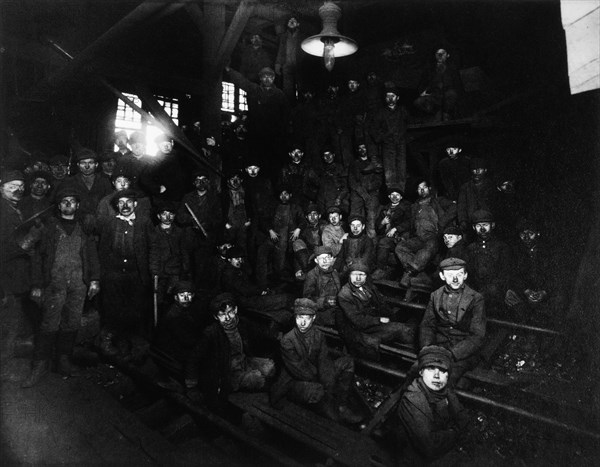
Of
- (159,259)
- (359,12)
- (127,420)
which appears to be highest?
(359,12)

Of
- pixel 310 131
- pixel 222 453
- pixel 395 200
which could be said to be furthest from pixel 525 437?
pixel 310 131

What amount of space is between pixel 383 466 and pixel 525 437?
2047 mm

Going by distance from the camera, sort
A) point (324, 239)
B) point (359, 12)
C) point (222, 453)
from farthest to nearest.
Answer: point (359, 12) < point (324, 239) < point (222, 453)

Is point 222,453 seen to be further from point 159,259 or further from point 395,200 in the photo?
point 395,200

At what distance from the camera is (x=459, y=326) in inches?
215

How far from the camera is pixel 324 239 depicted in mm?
8461

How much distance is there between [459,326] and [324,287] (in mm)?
2406

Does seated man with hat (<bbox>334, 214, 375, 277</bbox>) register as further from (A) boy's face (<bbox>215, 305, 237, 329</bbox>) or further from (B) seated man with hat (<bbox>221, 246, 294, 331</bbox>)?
(A) boy's face (<bbox>215, 305, 237, 329</bbox>)

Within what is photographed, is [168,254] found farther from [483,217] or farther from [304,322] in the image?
[483,217]

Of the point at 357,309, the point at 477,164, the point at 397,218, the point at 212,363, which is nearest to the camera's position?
the point at 212,363

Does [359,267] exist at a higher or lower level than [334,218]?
lower

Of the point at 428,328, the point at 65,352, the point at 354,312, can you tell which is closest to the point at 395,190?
the point at 354,312

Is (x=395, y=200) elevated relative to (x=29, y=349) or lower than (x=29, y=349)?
elevated

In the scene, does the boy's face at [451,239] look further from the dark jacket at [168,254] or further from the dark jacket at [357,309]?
the dark jacket at [168,254]
